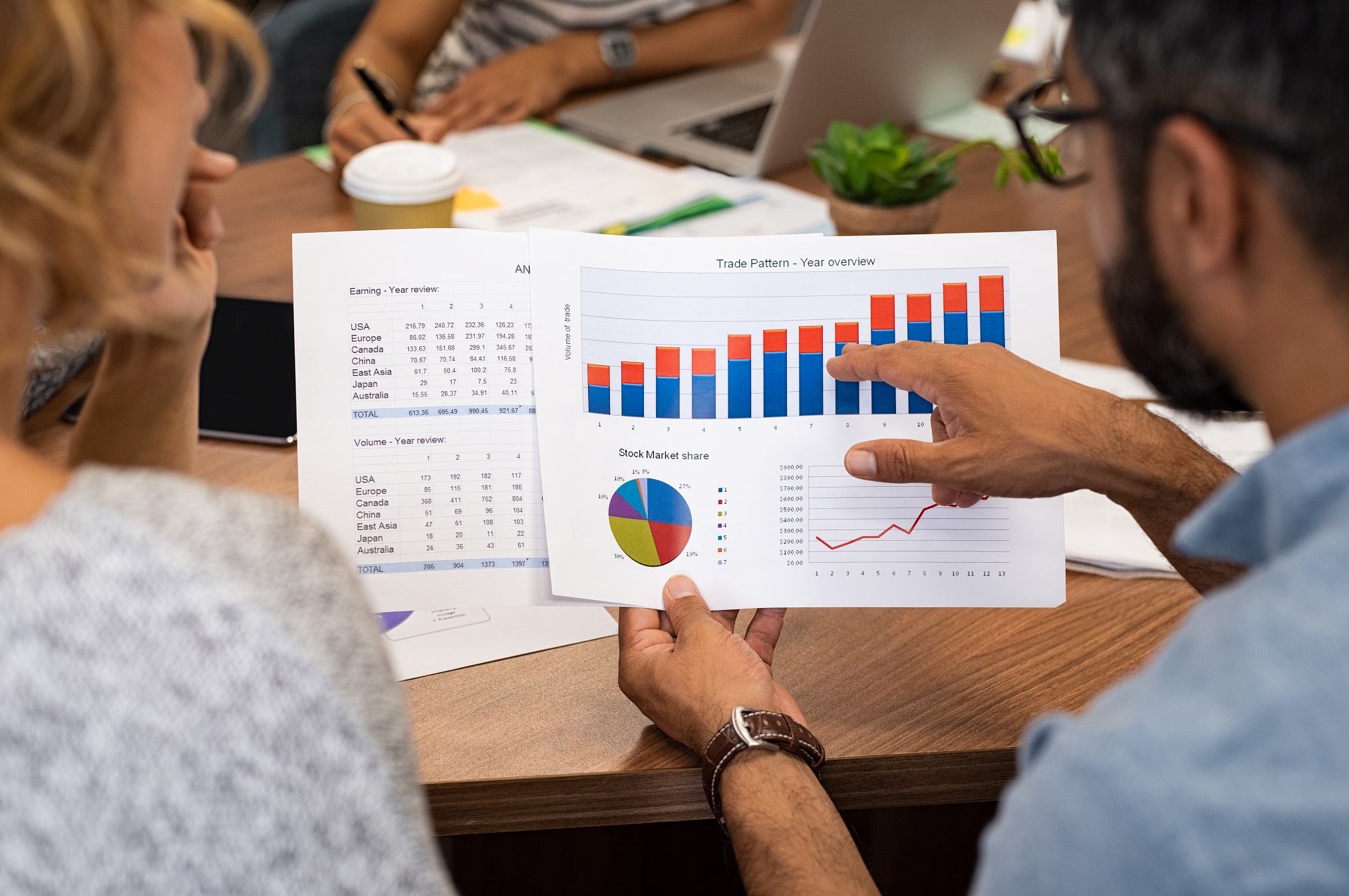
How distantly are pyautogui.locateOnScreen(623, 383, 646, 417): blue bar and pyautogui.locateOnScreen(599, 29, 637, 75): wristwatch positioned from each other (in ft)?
4.05

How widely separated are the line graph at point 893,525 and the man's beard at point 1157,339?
0.64 ft

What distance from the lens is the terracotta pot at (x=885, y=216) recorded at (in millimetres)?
1395

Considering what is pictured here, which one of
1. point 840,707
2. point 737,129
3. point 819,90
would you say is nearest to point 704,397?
point 840,707

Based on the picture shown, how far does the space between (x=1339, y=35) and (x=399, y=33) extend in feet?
5.75

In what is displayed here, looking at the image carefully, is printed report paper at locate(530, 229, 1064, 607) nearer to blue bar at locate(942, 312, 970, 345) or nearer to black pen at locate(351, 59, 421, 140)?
blue bar at locate(942, 312, 970, 345)

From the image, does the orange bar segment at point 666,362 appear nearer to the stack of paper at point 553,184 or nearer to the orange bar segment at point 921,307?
the orange bar segment at point 921,307

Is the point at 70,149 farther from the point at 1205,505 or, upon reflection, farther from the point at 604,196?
the point at 604,196

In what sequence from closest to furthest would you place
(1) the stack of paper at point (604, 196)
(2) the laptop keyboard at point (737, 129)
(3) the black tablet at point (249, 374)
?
1. (3) the black tablet at point (249, 374)
2. (1) the stack of paper at point (604, 196)
3. (2) the laptop keyboard at point (737, 129)

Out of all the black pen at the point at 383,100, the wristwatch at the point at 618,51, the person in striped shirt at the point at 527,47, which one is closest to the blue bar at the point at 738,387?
the black pen at the point at 383,100

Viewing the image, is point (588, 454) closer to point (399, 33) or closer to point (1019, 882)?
point (1019, 882)

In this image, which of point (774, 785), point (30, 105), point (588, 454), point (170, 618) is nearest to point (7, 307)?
point (30, 105)

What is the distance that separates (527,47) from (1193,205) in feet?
5.43

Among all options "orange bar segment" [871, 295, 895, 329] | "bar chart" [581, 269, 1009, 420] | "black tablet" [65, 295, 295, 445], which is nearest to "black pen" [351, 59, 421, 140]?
"black tablet" [65, 295, 295, 445]

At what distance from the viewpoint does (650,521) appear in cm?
95
